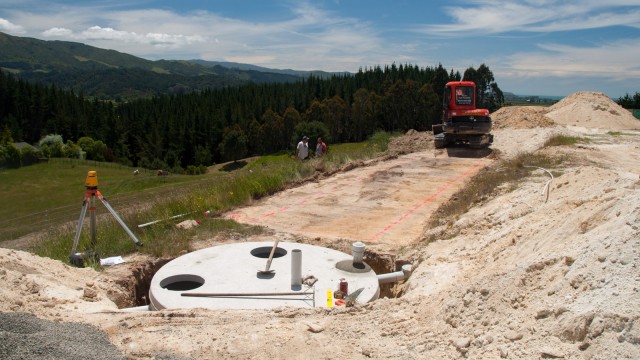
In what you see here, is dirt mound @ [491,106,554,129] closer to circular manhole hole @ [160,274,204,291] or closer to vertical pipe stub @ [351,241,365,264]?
vertical pipe stub @ [351,241,365,264]

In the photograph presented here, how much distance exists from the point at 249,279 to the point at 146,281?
2115mm

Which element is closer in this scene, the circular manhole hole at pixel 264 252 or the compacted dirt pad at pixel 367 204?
the circular manhole hole at pixel 264 252

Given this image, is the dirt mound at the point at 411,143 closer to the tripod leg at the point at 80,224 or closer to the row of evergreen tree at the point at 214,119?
the tripod leg at the point at 80,224

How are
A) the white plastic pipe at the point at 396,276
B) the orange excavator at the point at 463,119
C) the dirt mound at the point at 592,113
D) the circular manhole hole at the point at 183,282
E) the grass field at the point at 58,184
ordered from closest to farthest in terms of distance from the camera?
the circular manhole hole at the point at 183,282
the white plastic pipe at the point at 396,276
the orange excavator at the point at 463,119
the dirt mound at the point at 592,113
the grass field at the point at 58,184

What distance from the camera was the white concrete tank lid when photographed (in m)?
6.68

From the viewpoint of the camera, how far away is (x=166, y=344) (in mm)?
4641

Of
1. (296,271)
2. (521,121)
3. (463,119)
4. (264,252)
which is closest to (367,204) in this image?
(264,252)

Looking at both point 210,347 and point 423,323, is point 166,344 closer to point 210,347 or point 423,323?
point 210,347

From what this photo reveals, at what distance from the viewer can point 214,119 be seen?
338 feet

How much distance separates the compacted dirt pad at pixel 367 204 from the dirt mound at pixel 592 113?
20.3 metres

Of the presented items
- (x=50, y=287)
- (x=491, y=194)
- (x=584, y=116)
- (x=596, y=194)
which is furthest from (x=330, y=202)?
(x=584, y=116)

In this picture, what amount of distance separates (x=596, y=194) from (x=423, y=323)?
447cm

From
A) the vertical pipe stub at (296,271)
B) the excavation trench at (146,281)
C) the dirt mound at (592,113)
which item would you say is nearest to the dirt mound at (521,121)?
the dirt mound at (592,113)

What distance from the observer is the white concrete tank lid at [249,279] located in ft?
21.9
